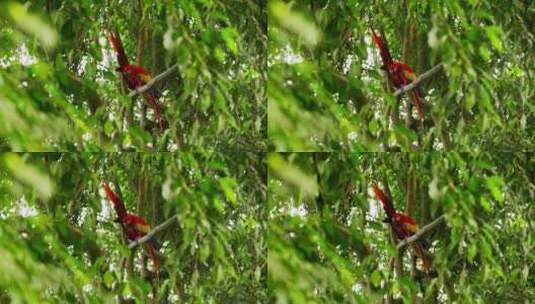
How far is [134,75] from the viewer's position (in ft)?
11.2

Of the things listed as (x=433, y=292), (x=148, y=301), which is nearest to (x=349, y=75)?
(x=433, y=292)

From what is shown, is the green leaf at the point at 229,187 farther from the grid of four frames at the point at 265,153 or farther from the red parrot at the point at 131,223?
the red parrot at the point at 131,223

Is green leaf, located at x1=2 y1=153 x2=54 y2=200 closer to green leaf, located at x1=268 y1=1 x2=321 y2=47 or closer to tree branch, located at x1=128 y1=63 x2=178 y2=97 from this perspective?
tree branch, located at x1=128 y1=63 x2=178 y2=97

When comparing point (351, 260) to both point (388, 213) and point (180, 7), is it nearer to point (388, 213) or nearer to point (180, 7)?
point (388, 213)

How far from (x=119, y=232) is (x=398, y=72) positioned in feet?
3.34

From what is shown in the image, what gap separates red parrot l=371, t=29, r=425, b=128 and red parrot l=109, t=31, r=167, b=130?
722 millimetres

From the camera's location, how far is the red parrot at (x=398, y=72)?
3.45 meters

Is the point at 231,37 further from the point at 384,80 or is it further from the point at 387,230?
the point at 387,230

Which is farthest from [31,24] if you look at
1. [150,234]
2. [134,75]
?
[150,234]

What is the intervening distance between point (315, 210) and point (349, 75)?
440 millimetres

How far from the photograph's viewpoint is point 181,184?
3406 mm

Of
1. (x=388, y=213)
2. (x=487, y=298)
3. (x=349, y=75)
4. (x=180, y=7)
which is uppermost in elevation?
(x=180, y=7)

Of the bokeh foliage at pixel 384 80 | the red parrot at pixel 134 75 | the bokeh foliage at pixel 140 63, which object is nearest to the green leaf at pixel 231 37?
the bokeh foliage at pixel 140 63

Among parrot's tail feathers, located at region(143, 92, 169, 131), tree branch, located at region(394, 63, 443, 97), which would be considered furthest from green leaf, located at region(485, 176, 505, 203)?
parrot's tail feathers, located at region(143, 92, 169, 131)
